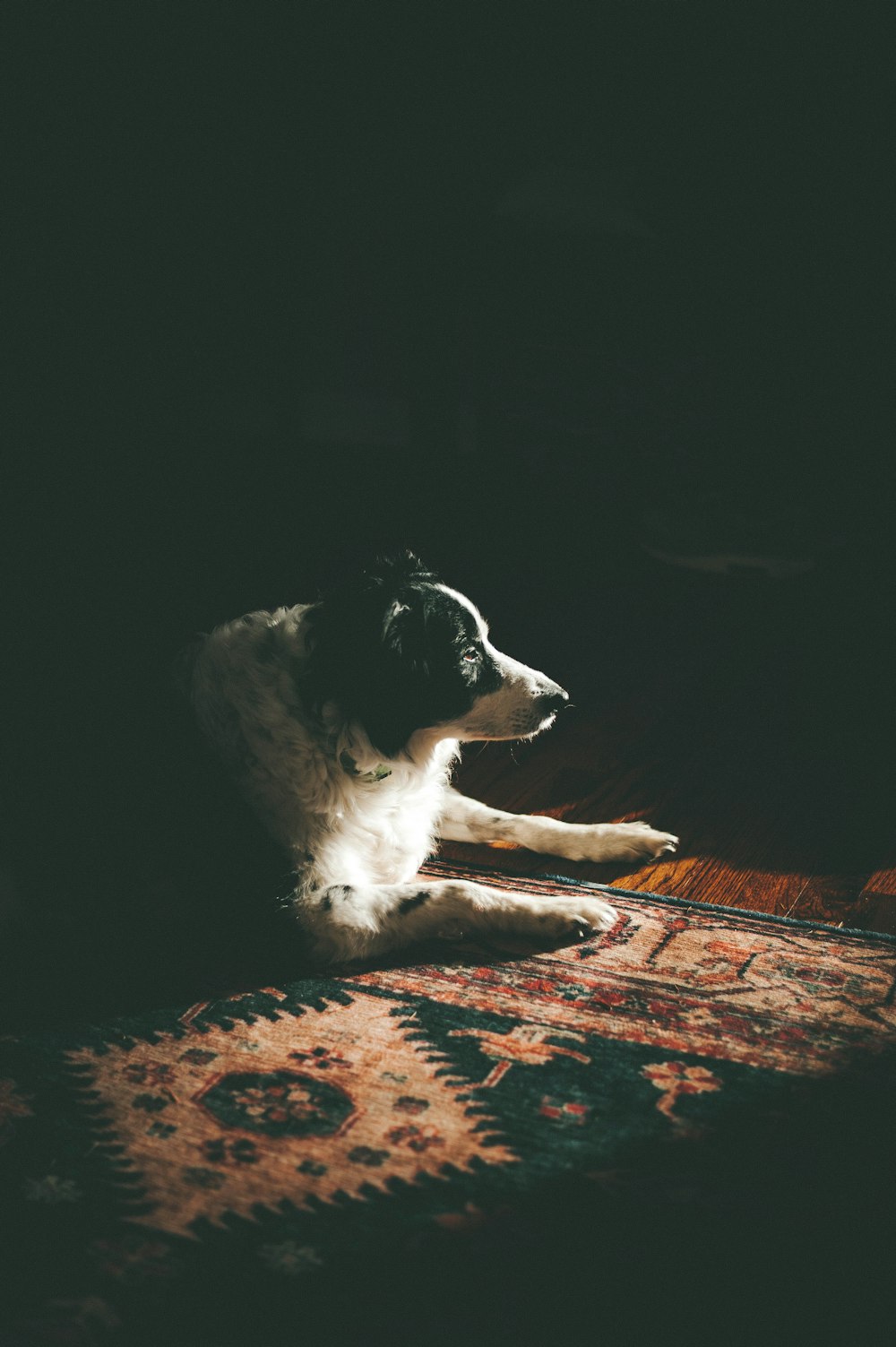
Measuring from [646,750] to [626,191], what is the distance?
2.48 metres

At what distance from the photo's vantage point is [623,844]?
2.20 m

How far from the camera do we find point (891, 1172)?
122 cm

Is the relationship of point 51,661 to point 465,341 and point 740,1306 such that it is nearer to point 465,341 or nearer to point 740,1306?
point 740,1306

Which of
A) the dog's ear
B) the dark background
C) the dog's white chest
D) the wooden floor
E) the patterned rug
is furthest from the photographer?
the dark background

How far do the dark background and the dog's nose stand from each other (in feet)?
4.77

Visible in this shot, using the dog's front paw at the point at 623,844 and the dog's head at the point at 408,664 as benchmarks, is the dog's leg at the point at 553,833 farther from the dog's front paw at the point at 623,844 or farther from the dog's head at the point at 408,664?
the dog's head at the point at 408,664

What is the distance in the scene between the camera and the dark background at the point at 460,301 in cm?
330

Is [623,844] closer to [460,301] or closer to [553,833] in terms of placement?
[553,833]

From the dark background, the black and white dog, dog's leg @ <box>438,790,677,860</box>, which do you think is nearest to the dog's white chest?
the black and white dog

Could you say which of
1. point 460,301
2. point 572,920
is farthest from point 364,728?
point 460,301

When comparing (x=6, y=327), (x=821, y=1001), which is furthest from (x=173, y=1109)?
(x=6, y=327)

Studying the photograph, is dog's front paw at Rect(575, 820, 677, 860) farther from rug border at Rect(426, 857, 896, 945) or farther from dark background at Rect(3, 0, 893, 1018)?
dark background at Rect(3, 0, 893, 1018)

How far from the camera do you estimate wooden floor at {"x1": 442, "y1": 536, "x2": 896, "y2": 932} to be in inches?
83.7

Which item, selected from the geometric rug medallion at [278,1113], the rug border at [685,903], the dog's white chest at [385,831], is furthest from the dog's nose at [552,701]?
the geometric rug medallion at [278,1113]
